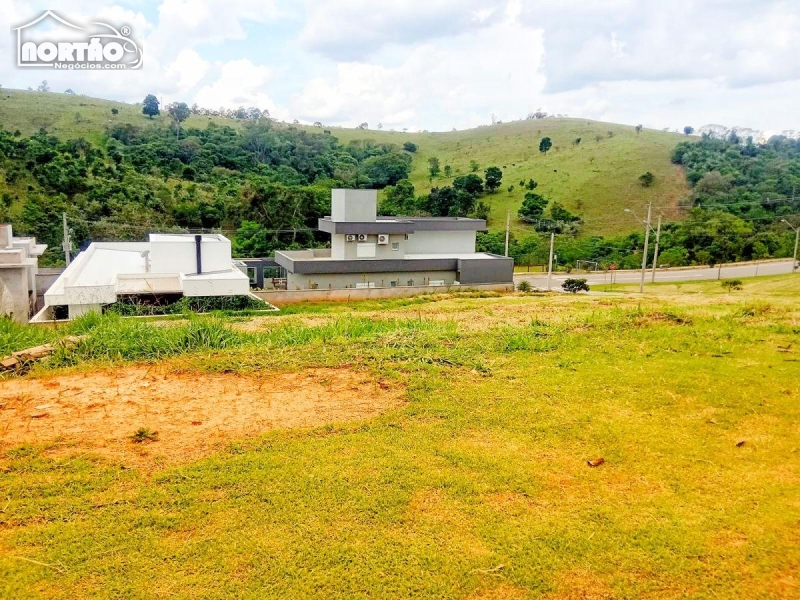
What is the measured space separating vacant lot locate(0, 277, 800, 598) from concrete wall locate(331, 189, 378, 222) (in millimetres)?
19832

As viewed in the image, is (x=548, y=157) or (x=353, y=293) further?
(x=548, y=157)

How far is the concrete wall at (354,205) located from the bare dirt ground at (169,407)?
2089 cm

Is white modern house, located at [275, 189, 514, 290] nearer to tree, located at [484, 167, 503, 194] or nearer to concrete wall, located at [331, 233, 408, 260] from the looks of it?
concrete wall, located at [331, 233, 408, 260]

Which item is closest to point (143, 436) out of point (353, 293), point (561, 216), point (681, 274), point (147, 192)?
point (353, 293)

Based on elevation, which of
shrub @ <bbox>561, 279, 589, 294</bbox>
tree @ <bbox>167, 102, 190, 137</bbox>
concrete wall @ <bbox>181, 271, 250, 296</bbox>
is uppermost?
tree @ <bbox>167, 102, 190, 137</bbox>

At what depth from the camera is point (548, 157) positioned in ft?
214

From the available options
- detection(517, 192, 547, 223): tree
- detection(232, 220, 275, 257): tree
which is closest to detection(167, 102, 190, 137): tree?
detection(232, 220, 275, 257): tree

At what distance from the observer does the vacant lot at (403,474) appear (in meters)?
3.50

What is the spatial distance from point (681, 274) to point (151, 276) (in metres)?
31.3

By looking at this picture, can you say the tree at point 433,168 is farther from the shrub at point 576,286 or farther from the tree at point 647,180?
the shrub at point 576,286

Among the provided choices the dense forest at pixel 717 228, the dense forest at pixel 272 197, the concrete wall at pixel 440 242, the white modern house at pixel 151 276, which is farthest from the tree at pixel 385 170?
the white modern house at pixel 151 276

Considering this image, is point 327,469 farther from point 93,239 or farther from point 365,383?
point 93,239

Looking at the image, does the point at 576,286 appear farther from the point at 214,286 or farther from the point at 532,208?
the point at 532,208

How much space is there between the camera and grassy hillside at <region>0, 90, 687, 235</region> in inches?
2060
